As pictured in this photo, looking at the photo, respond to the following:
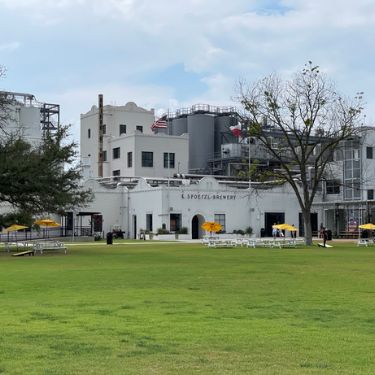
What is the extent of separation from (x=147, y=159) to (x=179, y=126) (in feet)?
57.1

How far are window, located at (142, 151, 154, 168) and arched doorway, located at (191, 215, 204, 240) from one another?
40.0ft

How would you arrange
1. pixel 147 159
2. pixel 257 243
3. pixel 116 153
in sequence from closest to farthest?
pixel 257 243 < pixel 147 159 < pixel 116 153

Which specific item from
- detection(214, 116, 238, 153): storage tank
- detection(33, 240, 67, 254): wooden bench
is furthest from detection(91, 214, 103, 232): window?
detection(33, 240, 67, 254): wooden bench

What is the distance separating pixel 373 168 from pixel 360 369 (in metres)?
67.5

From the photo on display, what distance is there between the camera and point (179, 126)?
98.1 meters

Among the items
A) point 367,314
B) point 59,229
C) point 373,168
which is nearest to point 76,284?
point 367,314

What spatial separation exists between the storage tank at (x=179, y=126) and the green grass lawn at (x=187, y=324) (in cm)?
7559

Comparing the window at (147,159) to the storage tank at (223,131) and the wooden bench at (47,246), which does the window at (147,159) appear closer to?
the storage tank at (223,131)

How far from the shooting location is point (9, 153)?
1581 inches

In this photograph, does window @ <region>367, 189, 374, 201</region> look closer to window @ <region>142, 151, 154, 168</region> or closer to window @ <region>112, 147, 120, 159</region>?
window @ <region>142, 151, 154, 168</region>

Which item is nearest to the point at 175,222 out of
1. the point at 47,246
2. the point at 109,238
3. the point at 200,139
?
the point at 109,238

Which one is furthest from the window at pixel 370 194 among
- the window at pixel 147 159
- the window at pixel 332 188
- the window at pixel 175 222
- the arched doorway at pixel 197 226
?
the window at pixel 147 159

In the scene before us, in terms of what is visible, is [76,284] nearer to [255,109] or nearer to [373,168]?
[255,109]

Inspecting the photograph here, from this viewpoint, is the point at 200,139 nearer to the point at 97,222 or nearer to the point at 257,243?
the point at 97,222
